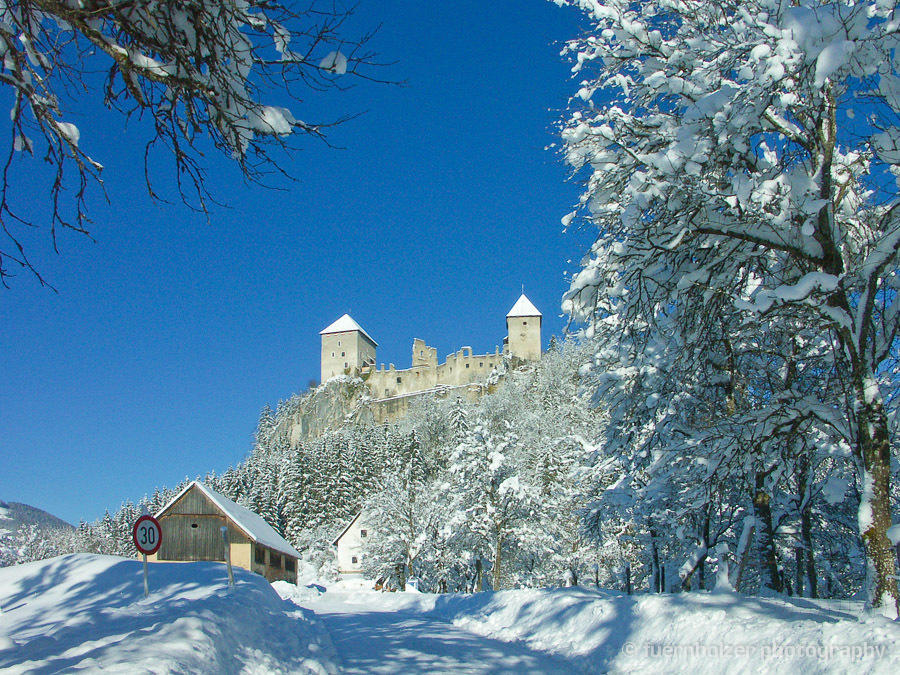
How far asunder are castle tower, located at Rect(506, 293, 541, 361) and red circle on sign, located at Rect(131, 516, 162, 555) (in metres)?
112

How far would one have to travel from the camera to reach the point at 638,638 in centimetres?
827

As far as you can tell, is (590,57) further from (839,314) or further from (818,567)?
(818,567)

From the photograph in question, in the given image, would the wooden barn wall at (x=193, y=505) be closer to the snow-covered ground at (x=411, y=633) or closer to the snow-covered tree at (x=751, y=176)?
the snow-covered ground at (x=411, y=633)

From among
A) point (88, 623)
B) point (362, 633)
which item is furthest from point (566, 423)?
point (88, 623)

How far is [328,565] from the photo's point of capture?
5459cm

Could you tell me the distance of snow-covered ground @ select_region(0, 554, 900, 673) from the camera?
5652 millimetres

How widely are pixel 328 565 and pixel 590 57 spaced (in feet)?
175

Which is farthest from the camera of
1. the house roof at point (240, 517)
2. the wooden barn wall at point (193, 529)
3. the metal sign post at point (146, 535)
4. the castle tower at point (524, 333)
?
the castle tower at point (524, 333)

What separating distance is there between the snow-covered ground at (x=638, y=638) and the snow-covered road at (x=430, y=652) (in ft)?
0.06

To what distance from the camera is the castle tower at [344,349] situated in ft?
437

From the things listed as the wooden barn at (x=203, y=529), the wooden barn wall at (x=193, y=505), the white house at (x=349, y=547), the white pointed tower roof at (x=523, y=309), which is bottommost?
the white house at (x=349, y=547)

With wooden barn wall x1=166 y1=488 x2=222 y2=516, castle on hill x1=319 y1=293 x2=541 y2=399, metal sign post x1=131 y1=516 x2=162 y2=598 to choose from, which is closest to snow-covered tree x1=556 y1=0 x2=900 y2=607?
metal sign post x1=131 y1=516 x2=162 y2=598

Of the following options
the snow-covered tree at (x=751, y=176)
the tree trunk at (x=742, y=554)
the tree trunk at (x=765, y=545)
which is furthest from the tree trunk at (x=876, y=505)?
the tree trunk at (x=765, y=545)

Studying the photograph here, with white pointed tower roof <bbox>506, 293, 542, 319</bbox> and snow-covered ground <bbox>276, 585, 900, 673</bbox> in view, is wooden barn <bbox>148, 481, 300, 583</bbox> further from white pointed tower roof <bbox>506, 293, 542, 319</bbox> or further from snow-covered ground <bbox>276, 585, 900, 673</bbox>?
white pointed tower roof <bbox>506, 293, 542, 319</bbox>
